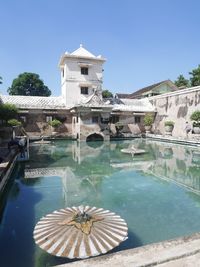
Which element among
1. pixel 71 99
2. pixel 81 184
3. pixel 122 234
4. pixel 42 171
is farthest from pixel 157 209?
pixel 71 99

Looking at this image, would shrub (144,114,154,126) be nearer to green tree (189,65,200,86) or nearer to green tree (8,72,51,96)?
green tree (189,65,200,86)

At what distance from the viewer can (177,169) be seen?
8.76m

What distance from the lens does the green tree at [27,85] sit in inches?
1583

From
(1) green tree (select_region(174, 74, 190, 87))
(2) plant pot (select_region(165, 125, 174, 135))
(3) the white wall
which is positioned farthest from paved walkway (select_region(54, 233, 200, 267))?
(1) green tree (select_region(174, 74, 190, 87))

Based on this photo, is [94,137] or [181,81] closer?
[94,137]

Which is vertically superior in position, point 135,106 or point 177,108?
point 135,106

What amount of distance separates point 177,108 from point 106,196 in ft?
52.3

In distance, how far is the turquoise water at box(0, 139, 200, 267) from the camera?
12.3 ft

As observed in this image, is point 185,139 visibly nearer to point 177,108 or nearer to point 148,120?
point 177,108

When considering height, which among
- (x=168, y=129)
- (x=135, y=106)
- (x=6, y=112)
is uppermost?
(x=135, y=106)

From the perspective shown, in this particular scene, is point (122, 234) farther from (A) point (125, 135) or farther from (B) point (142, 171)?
(A) point (125, 135)

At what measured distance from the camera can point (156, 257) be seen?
2.24 meters

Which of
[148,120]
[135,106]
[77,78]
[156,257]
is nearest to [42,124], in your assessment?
[77,78]

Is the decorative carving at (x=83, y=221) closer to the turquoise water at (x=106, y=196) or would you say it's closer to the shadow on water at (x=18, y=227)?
the turquoise water at (x=106, y=196)
